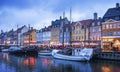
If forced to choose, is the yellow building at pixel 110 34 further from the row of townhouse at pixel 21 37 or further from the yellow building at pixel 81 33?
the row of townhouse at pixel 21 37

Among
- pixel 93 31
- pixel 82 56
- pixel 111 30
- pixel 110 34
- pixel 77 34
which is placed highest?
pixel 93 31

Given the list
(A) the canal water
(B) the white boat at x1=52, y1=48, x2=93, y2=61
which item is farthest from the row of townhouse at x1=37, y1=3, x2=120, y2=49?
(A) the canal water

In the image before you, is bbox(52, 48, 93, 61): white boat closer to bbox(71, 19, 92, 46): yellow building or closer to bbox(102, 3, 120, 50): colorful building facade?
bbox(102, 3, 120, 50): colorful building facade

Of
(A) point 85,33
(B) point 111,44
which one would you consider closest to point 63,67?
(B) point 111,44

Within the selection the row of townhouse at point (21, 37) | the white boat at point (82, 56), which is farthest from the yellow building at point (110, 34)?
the row of townhouse at point (21, 37)

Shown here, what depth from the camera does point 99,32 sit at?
7806cm

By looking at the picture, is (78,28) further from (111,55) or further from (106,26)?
(111,55)

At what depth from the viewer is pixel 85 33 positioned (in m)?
85.3

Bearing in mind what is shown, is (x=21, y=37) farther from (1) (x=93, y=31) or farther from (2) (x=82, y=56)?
(2) (x=82, y=56)

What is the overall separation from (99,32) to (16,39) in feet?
261

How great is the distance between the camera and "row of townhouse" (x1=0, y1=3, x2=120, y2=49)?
6950cm

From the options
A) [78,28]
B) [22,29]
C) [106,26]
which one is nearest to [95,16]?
[78,28]

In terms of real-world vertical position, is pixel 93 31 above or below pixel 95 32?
above

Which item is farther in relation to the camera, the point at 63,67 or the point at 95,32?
the point at 95,32
